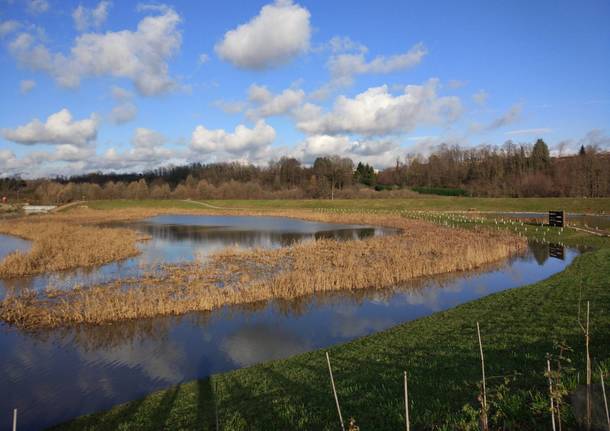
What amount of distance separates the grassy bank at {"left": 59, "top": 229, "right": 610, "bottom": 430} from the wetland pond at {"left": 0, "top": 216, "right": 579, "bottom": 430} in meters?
1.15

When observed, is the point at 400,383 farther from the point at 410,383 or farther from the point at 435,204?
the point at 435,204

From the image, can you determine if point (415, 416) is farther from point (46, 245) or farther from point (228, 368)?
point (46, 245)

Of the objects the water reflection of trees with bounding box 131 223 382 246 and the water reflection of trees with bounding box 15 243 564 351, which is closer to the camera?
the water reflection of trees with bounding box 15 243 564 351

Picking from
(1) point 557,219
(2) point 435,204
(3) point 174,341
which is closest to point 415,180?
(2) point 435,204

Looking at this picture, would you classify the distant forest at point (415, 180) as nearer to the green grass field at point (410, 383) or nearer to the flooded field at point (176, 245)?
the flooded field at point (176, 245)

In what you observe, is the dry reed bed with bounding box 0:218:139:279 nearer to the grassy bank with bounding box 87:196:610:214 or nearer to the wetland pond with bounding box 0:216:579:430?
the wetland pond with bounding box 0:216:579:430

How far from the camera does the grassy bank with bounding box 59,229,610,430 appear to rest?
5.61 m

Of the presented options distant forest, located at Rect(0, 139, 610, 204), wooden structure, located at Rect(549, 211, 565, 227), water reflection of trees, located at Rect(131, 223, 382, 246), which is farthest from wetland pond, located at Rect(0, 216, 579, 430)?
distant forest, located at Rect(0, 139, 610, 204)

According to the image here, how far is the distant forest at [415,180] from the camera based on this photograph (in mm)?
72312

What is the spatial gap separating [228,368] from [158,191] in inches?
4395

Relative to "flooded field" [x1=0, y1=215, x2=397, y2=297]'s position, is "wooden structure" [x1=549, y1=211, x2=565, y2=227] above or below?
above

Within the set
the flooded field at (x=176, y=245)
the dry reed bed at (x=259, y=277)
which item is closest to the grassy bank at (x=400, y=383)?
the dry reed bed at (x=259, y=277)

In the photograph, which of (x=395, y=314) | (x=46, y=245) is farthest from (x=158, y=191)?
(x=395, y=314)

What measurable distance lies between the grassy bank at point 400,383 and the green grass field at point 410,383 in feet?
0.06
